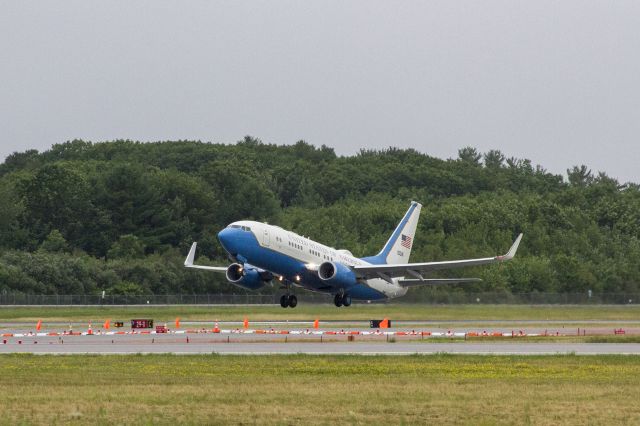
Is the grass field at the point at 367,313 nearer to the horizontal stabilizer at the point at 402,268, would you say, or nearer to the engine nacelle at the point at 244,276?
the horizontal stabilizer at the point at 402,268

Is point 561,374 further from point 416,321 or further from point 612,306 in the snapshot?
point 612,306

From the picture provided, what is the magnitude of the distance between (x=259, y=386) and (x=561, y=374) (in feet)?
27.8

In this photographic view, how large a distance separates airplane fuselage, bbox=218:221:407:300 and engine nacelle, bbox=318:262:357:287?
304 millimetres

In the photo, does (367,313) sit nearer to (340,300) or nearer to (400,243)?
(340,300)

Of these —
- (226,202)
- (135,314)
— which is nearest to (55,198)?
(226,202)

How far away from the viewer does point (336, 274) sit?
62312mm

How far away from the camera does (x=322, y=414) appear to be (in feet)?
77.0

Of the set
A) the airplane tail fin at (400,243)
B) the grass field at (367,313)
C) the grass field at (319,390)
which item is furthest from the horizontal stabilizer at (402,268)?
the grass field at (319,390)

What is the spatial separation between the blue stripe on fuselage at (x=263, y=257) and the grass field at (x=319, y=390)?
66.0 feet

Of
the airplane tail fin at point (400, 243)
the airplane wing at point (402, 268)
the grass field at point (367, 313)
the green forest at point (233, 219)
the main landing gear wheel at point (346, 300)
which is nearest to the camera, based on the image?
the airplane wing at point (402, 268)

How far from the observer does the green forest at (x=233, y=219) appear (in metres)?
96.9

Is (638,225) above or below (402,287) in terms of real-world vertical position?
above

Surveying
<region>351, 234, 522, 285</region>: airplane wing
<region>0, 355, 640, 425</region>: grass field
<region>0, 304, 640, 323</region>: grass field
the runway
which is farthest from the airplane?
<region>0, 355, 640, 425</region>: grass field

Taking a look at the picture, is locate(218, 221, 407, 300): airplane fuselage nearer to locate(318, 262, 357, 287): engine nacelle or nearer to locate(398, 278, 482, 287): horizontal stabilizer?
locate(318, 262, 357, 287): engine nacelle
